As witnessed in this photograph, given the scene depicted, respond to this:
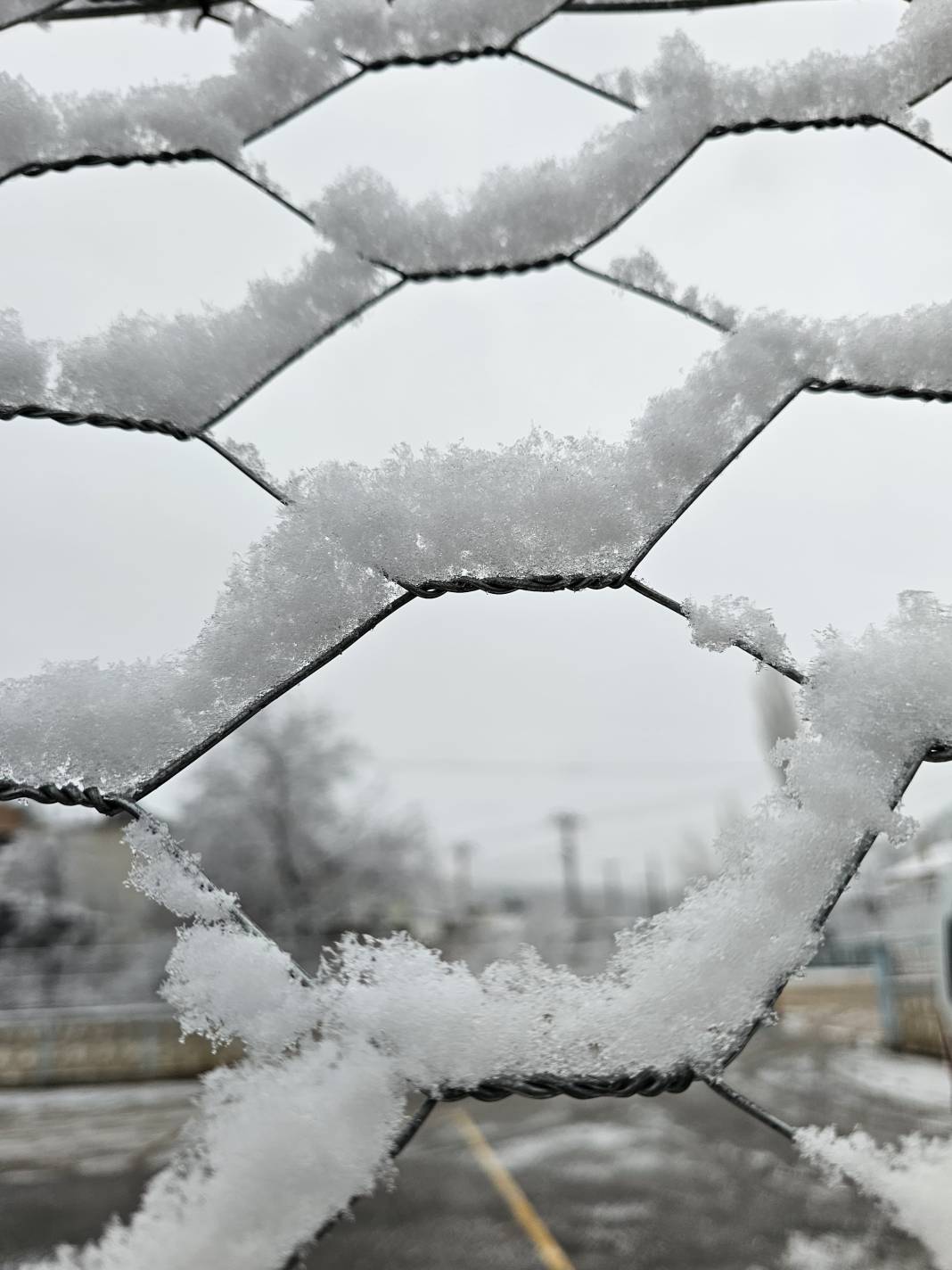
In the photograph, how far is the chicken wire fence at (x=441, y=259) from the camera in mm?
271

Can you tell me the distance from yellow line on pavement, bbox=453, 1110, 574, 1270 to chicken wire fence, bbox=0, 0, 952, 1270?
2492 millimetres

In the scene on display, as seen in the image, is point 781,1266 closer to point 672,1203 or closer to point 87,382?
point 672,1203

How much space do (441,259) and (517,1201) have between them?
3.09m

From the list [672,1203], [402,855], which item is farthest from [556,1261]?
[402,855]

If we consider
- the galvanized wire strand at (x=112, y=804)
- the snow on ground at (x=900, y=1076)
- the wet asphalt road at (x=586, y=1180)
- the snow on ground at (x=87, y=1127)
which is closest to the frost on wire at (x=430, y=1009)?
the galvanized wire strand at (x=112, y=804)

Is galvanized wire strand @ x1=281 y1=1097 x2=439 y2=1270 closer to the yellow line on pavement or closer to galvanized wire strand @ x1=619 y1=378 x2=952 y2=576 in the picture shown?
galvanized wire strand @ x1=619 y1=378 x2=952 y2=576

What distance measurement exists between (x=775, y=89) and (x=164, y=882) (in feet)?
1.01

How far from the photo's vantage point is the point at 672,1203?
264 centimetres

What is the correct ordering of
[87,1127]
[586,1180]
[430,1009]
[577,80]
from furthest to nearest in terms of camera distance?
[87,1127], [586,1180], [577,80], [430,1009]

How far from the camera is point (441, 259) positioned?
34 centimetres

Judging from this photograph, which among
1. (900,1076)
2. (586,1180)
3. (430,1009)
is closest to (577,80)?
(430,1009)

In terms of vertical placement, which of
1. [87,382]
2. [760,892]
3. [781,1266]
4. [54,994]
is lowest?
[54,994]

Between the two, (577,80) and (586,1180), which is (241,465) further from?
(586,1180)

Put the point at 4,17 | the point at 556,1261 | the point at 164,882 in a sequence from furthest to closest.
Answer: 1. the point at 556,1261
2. the point at 4,17
3. the point at 164,882
